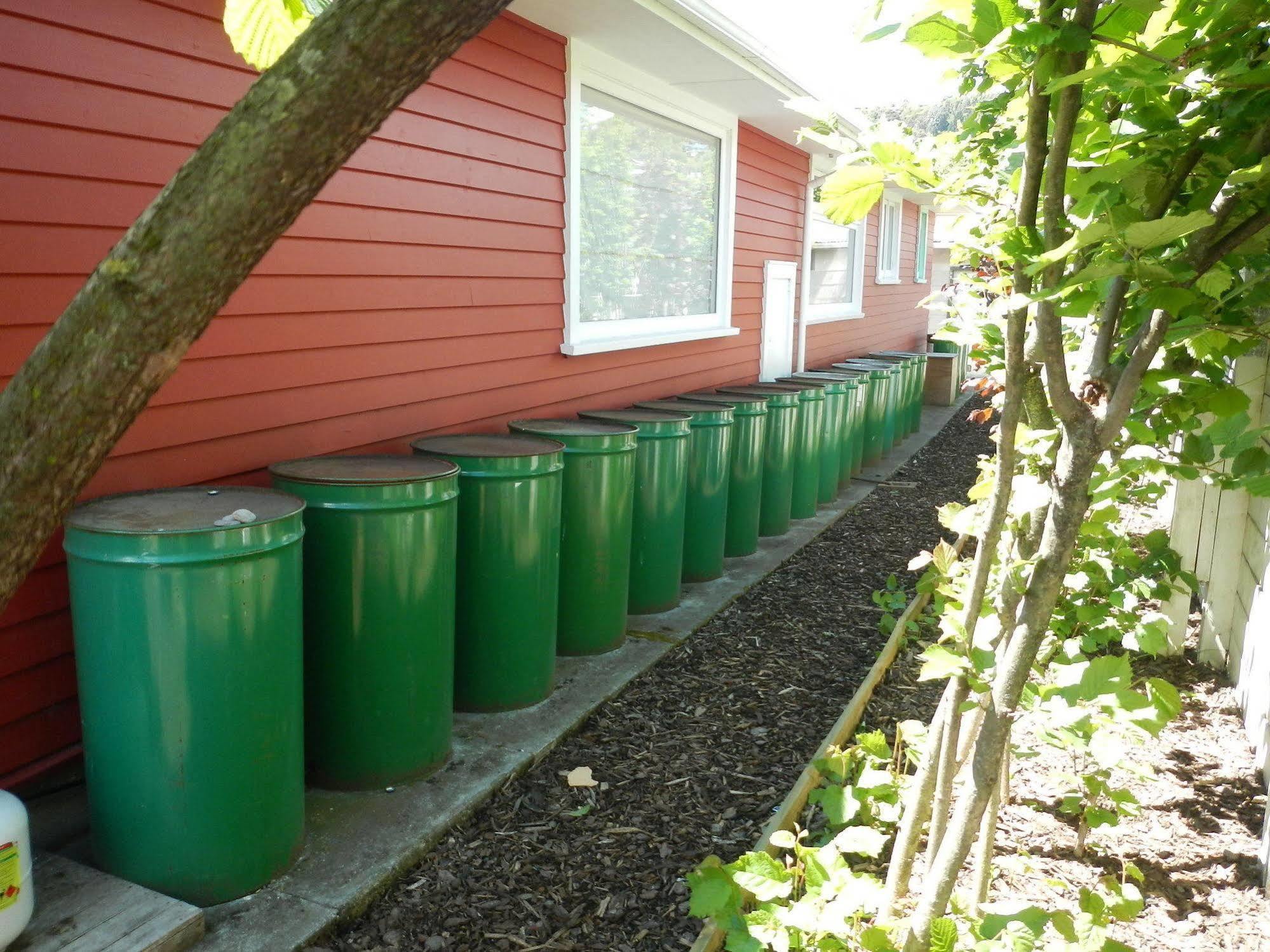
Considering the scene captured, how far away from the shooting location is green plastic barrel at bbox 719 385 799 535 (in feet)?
23.7

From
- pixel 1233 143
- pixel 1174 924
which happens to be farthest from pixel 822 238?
pixel 1233 143

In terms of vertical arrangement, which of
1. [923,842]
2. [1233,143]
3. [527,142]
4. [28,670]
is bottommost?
[923,842]

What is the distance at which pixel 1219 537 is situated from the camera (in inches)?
189

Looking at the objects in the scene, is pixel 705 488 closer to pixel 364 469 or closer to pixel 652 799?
pixel 652 799

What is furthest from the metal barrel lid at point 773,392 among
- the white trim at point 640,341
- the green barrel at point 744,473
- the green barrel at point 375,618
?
the green barrel at point 375,618

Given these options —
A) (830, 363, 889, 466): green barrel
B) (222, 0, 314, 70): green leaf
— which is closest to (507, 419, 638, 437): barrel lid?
(222, 0, 314, 70): green leaf

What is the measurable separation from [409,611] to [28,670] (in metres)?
1.18

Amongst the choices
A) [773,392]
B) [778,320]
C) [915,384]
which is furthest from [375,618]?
Result: [915,384]

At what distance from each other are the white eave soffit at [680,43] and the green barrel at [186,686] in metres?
3.44

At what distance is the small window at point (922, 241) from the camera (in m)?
18.9

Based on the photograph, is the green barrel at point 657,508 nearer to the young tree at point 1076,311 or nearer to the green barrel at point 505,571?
the green barrel at point 505,571

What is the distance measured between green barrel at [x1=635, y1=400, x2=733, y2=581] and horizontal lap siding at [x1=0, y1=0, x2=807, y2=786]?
819mm

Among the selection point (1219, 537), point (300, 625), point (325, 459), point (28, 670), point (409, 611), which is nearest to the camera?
point (300, 625)

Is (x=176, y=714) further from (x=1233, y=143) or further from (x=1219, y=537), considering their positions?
(x=1219, y=537)
